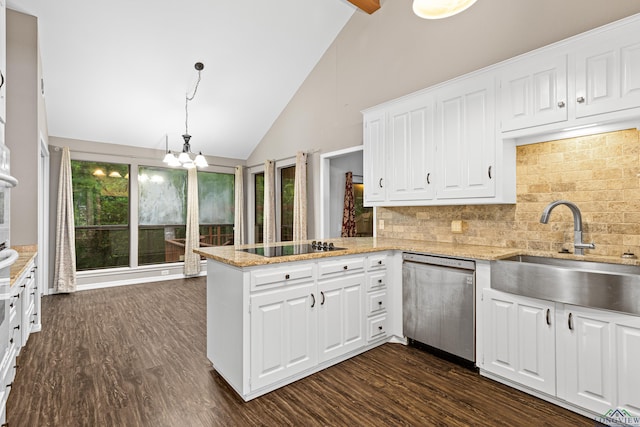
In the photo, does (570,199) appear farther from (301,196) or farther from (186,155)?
(186,155)

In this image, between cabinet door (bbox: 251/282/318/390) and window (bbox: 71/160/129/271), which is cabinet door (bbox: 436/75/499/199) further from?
A: window (bbox: 71/160/129/271)

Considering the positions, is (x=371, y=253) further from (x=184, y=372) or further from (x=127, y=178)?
(x=127, y=178)

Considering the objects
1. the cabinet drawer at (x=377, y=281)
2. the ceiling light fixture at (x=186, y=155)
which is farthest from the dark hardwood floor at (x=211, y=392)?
the ceiling light fixture at (x=186, y=155)

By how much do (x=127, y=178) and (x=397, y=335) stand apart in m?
5.27

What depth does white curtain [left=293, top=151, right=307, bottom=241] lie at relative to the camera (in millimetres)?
5160

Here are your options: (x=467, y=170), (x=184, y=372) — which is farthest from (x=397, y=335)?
(x=184, y=372)

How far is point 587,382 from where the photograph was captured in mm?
2014

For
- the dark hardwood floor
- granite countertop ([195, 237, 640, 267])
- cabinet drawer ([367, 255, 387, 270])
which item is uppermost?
granite countertop ([195, 237, 640, 267])

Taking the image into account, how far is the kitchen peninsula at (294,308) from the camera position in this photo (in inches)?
87.7

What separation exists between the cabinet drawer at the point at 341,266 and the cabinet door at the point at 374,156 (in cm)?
103

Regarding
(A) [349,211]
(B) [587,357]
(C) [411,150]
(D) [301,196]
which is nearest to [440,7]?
(C) [411,150]

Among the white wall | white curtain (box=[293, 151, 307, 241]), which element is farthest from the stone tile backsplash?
white curtain (box=[293, 151, 307, 241])

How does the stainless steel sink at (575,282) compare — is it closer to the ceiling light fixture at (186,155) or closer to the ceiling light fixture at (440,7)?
the ceiling light fixture at (440,7)

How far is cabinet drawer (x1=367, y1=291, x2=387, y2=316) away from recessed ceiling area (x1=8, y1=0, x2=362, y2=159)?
3605 millimetres
